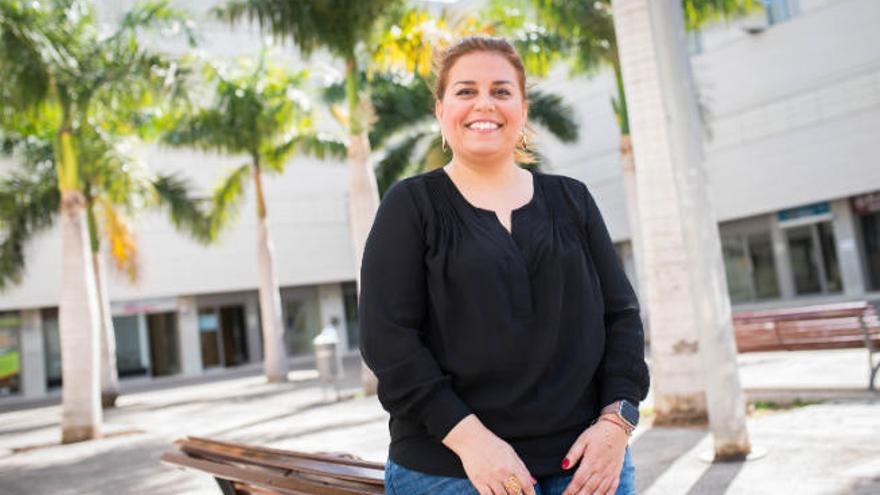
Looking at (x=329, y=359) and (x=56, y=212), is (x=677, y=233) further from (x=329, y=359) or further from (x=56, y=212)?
(x=56, y=212)

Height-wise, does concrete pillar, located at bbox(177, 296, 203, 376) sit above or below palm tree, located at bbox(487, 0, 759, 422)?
below

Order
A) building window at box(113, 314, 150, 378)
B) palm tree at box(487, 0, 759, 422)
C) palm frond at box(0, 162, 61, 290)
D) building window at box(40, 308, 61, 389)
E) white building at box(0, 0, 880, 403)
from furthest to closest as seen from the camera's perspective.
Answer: building window at box(113, 314, 150, 378) → building window at box(40, 308, 61, 389) → white building at box(0, 0, 880, 403) → palm frond at box(0, 162, 61, 290) → palm tree at box(487, 0, 759, 422)

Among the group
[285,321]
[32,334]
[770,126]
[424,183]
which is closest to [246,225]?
[285,321]

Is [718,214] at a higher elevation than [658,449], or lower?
higher

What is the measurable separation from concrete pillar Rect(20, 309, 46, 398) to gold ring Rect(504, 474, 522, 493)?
3082 cm

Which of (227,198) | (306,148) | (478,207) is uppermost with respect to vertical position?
(306,148)

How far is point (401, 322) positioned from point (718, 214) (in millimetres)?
27913

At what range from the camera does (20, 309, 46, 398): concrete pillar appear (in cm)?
2822

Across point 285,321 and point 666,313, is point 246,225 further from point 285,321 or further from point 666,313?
point 666,313

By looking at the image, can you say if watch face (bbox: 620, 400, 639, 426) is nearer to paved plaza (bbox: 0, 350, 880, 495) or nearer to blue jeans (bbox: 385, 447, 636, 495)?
blue jeans (bbox: 385, 447, 636, 495)

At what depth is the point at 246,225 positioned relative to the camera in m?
33.0

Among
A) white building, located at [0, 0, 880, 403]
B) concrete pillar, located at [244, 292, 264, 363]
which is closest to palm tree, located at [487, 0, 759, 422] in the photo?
white building, located at [0, 0, 880, 403]

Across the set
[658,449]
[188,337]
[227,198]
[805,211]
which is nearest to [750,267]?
[805,211]

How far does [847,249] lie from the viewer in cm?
2475
